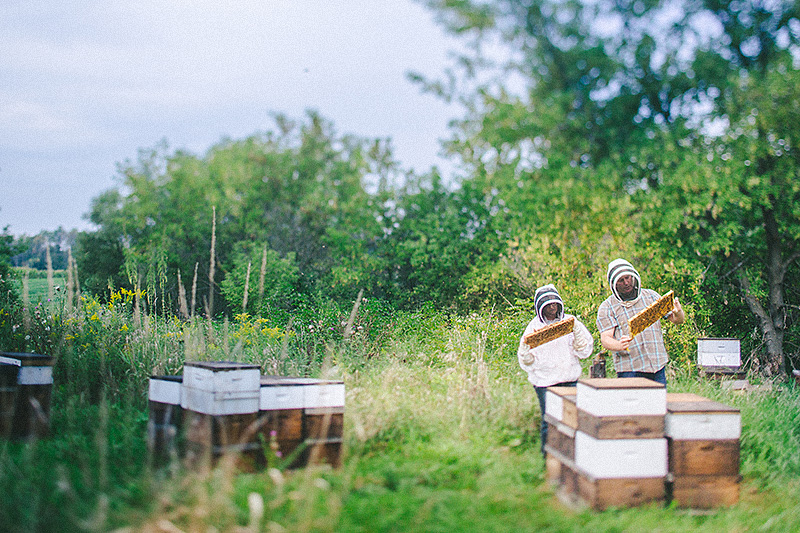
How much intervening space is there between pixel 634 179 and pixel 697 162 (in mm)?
1959

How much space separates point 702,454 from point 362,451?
8.02 feet

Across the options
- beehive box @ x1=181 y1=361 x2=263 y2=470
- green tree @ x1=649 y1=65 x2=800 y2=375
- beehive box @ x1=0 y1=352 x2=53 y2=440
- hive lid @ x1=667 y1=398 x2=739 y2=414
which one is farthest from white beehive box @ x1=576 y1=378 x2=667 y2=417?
green tree @ x1=649 y1=65 x2=800 y2=375

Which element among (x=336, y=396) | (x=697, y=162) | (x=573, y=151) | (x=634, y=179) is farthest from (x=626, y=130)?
(x=336, y=396)

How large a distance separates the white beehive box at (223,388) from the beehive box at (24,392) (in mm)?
1438

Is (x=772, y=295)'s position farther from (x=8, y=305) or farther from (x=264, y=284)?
(x=8, y=305)

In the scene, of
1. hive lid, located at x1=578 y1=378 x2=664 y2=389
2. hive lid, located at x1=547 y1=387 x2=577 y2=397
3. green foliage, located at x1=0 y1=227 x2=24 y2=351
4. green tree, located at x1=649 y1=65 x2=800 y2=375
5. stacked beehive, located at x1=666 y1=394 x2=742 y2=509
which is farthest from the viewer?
green tree, located at x1=649 y1=65 x2=800 y2=375

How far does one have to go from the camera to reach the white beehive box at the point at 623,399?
3.89 m

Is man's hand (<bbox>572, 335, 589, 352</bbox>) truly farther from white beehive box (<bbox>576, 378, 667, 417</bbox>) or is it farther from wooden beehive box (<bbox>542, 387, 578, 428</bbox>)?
white beehive box (<bbox>576, 378, 667, 417</bbox>)

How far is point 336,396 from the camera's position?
4.40 meters

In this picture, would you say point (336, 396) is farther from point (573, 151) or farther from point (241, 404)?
point (573, 151)

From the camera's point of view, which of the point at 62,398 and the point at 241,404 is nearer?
the point at 241,404

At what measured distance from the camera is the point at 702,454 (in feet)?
13.3

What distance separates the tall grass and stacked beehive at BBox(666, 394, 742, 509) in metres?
0.12

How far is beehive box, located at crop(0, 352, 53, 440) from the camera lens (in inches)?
187
